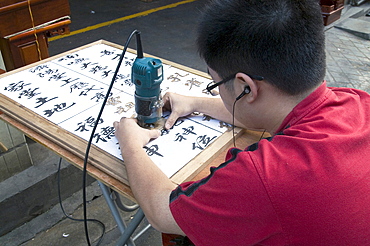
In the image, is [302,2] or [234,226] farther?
[302,2]

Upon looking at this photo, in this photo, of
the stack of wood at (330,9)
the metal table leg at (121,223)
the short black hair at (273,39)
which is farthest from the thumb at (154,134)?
the stack of wood at (330,9)

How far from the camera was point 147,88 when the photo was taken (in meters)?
1.34

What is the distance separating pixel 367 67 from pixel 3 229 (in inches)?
181

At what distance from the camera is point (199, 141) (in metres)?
1.35

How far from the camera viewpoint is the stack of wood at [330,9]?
5617 mm

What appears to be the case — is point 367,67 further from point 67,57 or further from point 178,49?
point 67,57

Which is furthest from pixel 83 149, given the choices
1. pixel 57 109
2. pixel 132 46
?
pixel 132 46

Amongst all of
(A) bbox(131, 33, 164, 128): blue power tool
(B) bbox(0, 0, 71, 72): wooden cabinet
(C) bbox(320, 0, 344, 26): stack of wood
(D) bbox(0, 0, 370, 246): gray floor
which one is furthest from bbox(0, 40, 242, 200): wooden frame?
(C) bbox(320, 0, 344, 26): stack of wood

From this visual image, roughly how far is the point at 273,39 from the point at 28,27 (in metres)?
1.72

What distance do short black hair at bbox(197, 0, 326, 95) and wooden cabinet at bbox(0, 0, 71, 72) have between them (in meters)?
1.47

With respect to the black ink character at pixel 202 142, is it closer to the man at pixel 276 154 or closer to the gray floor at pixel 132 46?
the man at pixel 276 154

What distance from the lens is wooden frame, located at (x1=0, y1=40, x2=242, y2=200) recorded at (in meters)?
1.20

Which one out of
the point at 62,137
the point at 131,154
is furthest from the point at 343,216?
the point at 62,137

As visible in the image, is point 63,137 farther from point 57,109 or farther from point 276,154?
point 276,154
